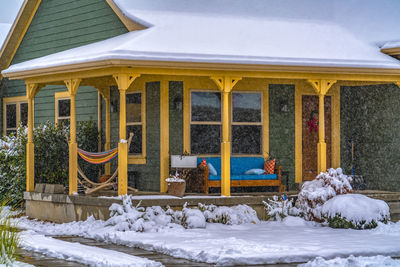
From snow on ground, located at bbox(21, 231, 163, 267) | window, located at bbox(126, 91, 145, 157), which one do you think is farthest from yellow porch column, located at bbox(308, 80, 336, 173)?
snow on ground, located at bbox(21, 231, 163, 267)

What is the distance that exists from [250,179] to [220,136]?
53.4 inches

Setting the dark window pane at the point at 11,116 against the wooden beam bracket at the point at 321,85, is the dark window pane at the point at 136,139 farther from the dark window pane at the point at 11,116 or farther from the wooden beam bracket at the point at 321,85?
the dark window pane at the point at 11,116

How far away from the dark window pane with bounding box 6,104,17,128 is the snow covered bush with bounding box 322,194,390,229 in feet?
35.1

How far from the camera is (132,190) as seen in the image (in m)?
16.5

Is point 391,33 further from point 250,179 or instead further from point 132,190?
point 132,190

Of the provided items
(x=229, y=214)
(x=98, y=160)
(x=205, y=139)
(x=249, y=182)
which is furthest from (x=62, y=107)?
(x=229, y=214)

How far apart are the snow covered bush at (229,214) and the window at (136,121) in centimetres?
294

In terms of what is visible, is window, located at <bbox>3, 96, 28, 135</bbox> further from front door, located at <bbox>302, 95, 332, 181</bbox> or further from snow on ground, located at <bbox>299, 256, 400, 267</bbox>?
snow on ground, located at <bbox>299, 256, 400, 267</bbox>

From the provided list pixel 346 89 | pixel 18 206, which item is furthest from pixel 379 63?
pixel 18 206

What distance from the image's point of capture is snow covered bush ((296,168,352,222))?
15.0 meters

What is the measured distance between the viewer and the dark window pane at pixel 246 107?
17.6 m

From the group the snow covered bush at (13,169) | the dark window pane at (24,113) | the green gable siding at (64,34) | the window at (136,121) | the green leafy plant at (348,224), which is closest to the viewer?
the green leafy plant at (348,224)

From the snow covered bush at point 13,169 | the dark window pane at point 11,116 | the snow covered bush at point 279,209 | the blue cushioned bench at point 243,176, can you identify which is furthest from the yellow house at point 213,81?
the dark window pane at point 11,116

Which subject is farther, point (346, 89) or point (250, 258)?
point (346, 89)
